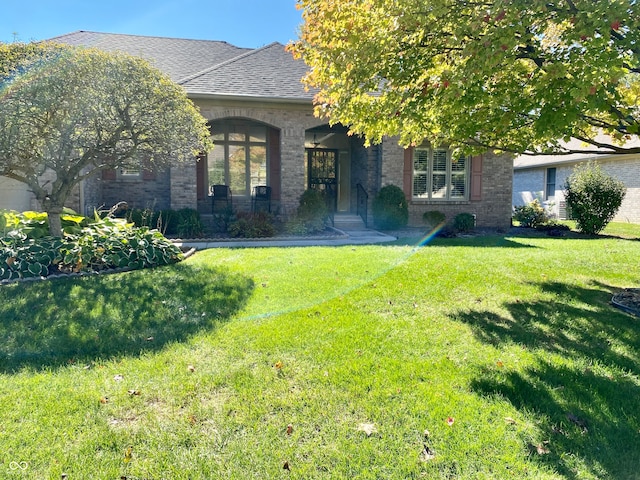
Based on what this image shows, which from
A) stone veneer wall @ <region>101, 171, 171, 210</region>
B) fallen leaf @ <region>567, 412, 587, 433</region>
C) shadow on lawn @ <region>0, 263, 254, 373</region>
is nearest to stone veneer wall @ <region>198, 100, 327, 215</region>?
stone veneer wall @ <region>101, 171, 171, 210</region>

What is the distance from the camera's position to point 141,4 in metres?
10.5

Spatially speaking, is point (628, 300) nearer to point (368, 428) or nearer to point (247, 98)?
point (368, 428)

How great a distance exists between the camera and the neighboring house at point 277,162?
11.9 meters

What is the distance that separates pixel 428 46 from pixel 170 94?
14.7ft

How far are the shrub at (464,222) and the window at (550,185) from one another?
11.3 metres

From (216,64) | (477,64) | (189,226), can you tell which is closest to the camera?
(477,64)

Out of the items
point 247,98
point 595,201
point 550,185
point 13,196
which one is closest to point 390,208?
point 247,98

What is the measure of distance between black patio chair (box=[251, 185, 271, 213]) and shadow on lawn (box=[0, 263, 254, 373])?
6893 mm

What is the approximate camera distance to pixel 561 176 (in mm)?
21125

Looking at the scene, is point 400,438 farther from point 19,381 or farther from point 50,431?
point 19,381

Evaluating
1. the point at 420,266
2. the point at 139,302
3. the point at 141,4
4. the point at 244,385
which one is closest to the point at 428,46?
the point at 420,266

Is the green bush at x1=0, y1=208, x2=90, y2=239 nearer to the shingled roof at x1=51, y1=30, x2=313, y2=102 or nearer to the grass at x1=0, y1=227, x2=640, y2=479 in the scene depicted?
the grass at x1=0, y1=227, x2=640, y2=479

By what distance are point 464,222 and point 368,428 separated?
37.9 feet

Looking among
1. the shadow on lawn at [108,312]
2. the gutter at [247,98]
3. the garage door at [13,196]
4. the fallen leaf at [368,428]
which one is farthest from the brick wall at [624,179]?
the garage door at [13,196]
